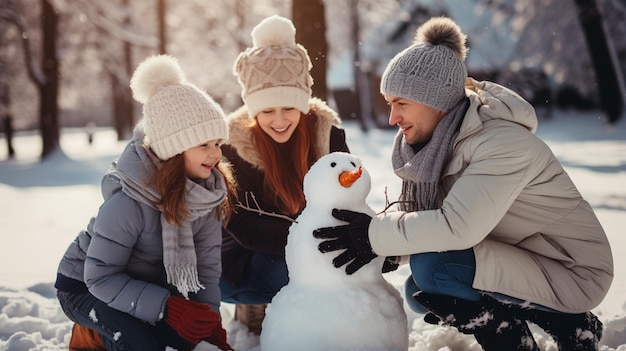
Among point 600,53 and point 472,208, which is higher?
point 472,208

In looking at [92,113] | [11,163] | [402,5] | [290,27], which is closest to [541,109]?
[402,5]

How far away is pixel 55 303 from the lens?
3.28m

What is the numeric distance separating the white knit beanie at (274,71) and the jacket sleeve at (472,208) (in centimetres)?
111

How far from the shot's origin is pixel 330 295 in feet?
6.77

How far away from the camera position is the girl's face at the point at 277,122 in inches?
115

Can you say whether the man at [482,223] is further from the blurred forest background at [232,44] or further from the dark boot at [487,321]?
the blurred forest background at [232,44]

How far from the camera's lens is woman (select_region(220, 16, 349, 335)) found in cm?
283

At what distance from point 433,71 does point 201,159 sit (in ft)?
3.54

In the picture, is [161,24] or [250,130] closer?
Result: [250,130]

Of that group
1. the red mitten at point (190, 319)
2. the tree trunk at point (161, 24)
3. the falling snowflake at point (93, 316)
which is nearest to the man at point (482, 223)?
the red mitten at point (190, 319)

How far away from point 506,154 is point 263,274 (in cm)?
140

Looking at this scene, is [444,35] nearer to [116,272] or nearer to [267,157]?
[267,157]

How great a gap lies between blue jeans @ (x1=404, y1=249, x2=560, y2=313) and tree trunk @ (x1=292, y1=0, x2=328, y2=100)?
2.76 metres

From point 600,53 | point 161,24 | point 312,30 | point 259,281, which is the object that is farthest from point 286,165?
point 161,24
